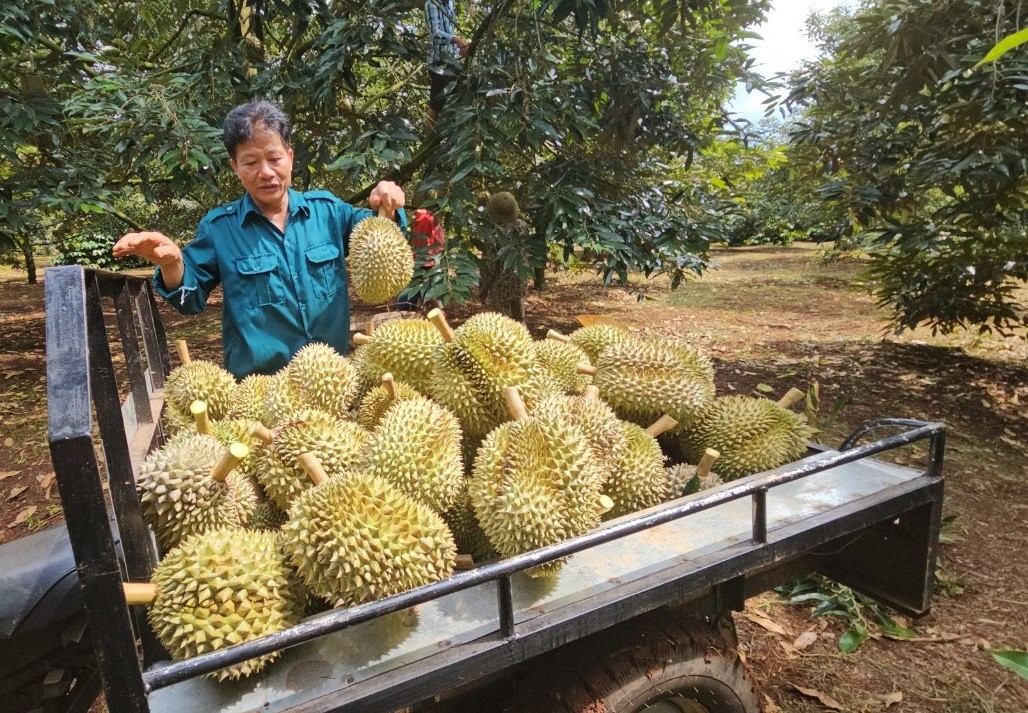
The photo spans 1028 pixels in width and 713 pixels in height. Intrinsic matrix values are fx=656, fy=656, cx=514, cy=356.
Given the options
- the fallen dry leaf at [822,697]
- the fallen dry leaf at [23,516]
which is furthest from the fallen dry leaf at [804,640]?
the fallen dry leaf at [23,516]

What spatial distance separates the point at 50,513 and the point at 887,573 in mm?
4679

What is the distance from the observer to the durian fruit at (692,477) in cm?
170

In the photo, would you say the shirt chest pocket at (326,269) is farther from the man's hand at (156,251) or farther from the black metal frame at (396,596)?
the black metal frame at (396,596)

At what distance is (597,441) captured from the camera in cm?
160

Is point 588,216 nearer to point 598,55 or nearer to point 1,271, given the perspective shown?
point 598,55

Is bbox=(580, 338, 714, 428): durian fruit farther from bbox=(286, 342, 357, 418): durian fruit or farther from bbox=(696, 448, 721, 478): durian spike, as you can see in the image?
bbox=(286, 342, 357, 418): durian fruit

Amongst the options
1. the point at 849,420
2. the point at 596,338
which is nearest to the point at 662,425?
the point at 596,338

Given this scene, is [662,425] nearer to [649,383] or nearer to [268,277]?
[649,383]

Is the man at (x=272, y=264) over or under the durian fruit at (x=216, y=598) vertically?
over

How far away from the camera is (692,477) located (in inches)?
69.2

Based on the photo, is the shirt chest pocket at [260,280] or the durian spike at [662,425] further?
the shirt chest pocket at [260,280]

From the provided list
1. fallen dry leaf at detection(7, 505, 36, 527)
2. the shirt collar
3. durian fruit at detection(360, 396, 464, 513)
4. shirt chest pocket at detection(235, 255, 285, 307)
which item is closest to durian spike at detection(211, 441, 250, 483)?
durian fruit at detection(360, 396, 464, 513)

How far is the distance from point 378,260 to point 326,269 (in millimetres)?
559

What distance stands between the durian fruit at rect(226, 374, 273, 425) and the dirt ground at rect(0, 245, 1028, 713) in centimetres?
198
